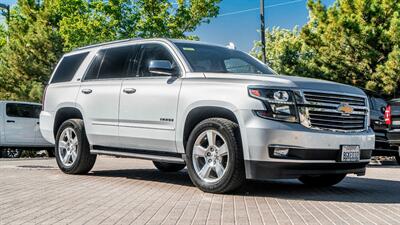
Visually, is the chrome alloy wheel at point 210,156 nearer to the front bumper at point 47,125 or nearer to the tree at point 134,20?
the front bumper at point 47,125

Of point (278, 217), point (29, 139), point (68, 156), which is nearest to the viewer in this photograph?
point (278, 217)

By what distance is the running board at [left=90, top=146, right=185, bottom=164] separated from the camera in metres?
7.51

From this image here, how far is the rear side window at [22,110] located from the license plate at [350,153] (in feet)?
43.5

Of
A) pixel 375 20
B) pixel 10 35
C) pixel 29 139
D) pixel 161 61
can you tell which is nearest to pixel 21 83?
pixel 10 35

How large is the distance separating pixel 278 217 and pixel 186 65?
2894 mm

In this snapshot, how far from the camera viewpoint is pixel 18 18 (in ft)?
126

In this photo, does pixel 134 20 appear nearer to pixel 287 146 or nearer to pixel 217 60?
pixel 217 60

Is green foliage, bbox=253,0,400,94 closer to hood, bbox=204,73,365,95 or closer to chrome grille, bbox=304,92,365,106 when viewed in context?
chrome grille, bbox=304,92,365,106

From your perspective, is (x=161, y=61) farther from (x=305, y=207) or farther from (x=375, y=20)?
(x=375, y=20)

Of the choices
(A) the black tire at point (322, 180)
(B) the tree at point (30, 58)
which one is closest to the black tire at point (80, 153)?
(A) the black tire at point (322, 180)

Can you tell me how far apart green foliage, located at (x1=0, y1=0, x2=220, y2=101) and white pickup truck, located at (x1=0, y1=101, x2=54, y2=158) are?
23.2 feet

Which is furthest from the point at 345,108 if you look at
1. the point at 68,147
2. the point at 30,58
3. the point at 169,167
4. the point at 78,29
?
the point at 30,58

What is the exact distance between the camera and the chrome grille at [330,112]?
6.57 metres

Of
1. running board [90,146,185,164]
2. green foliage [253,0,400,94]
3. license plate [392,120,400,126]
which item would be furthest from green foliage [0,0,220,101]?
running board [90,146,185,164]
